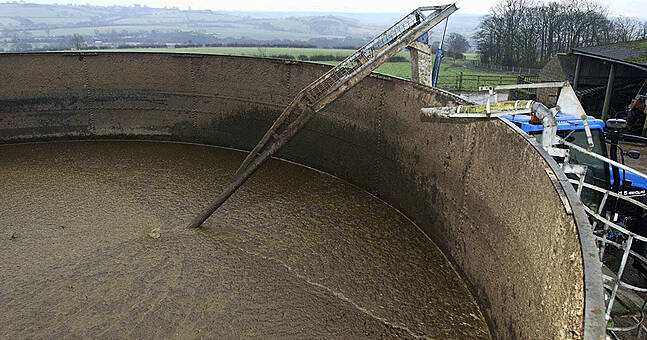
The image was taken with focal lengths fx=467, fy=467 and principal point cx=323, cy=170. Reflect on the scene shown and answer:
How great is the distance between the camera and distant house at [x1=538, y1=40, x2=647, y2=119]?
397 inches

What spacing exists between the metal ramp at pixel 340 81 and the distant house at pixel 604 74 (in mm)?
5319

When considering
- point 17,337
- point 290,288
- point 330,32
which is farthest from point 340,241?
point 330,32

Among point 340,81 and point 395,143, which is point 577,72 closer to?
point 395,143

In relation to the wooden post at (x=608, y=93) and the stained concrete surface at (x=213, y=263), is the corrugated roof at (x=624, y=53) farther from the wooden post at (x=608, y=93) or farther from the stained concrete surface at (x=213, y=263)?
the stained concrete surface at (x=213, y=263)

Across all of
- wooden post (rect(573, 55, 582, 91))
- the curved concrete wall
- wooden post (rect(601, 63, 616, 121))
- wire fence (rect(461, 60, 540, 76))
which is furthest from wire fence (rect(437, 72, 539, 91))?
the curved concrete wall

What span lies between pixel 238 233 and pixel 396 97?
2987 mm

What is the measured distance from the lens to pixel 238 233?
608 centimetres

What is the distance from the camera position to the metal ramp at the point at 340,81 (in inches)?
240

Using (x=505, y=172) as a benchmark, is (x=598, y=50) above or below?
above

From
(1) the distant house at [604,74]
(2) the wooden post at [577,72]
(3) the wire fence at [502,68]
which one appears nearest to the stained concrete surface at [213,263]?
(1) the distant house at [604,74]

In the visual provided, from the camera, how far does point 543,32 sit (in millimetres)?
27750

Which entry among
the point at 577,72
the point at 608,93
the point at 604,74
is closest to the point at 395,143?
the point at 608,93

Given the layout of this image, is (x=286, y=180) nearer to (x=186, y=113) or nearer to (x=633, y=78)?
(x=186, y=113)

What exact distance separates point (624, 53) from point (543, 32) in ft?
63.6
